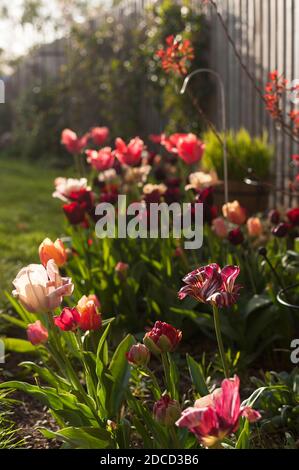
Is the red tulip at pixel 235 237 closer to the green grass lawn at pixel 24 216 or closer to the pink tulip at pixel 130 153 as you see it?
the pink tulip at pixel 130 153

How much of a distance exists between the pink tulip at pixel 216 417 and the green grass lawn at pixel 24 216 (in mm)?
2028

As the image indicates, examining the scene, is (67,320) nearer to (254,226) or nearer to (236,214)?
(236,214)

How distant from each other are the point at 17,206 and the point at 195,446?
475 cm

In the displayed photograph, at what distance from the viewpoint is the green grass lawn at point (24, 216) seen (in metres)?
3.93

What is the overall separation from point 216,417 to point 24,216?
15.2 feet

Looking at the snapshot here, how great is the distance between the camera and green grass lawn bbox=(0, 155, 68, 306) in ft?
12.9

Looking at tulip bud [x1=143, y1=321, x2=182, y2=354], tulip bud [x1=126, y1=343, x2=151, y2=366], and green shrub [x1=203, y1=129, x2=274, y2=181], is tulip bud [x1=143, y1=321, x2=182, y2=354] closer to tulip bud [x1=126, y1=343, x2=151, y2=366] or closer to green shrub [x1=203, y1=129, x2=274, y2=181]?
tulip bud [x1=126, y1=343, x2=151, y2=366]

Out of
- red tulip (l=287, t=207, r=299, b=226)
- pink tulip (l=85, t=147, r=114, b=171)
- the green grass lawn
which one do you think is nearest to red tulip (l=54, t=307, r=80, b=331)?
red tulip (l=287, t=207, r=299, b=226)

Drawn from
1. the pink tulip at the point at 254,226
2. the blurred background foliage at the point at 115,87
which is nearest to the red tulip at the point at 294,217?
the pink tulip at the point at 254,226

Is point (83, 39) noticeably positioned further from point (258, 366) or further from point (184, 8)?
point (258, 366)

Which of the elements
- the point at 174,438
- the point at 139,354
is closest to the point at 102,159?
the point at 139,354

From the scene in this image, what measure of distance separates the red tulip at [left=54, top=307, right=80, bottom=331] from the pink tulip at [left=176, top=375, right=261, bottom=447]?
1.41 ft

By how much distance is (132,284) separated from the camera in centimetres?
263

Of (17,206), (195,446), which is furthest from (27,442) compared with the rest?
(17,206)
